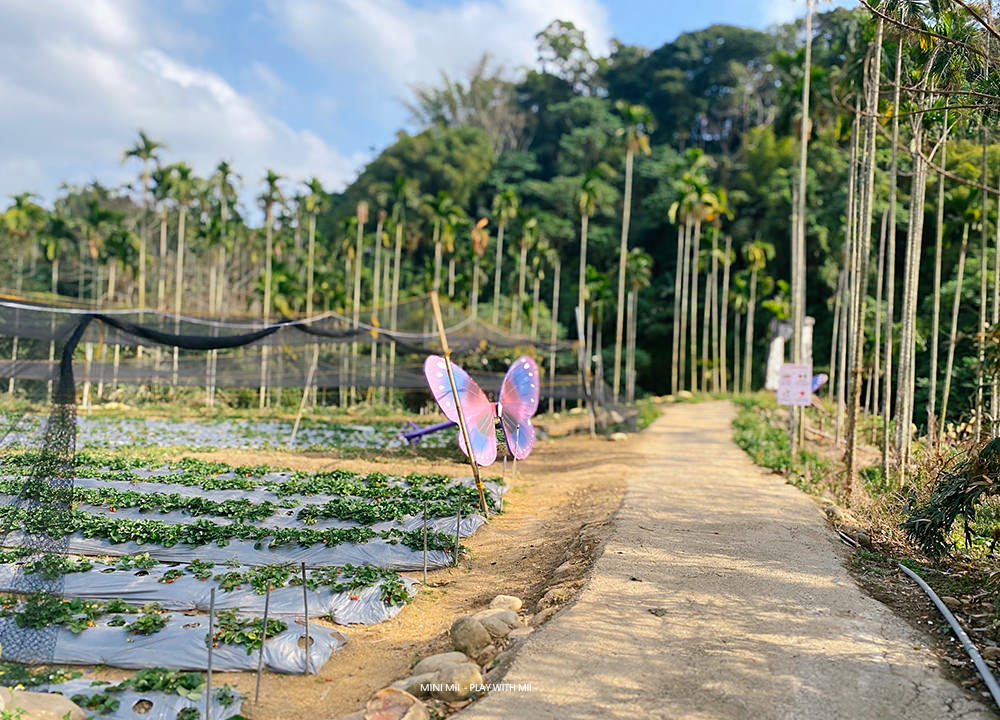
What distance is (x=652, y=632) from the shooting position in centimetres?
584

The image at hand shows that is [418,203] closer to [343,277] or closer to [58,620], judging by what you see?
[343,277]

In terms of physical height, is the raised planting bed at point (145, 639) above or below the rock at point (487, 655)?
above

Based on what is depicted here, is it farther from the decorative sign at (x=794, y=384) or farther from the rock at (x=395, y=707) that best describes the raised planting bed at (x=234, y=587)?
the decorative sign at (x=794, y=384)

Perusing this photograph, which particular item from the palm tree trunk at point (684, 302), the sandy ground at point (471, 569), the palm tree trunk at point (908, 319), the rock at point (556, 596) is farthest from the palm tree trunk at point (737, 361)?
the rock at point (556, 596)

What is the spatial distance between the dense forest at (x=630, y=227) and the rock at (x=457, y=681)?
8.65 metres

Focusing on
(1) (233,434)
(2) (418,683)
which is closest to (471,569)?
(2) (418,683)

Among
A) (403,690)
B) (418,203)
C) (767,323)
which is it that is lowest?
(403,690)

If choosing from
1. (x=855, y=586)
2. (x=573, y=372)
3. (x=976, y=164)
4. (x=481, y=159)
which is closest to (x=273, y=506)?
(x=855, y=586)

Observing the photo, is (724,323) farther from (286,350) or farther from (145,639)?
(145,639)

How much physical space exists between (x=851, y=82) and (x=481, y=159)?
38.0 metres

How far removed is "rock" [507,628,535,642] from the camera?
19.3ft

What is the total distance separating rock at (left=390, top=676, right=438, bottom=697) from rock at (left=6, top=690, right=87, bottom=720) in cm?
179

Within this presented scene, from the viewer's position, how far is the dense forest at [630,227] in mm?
21781

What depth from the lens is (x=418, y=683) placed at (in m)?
5.18
